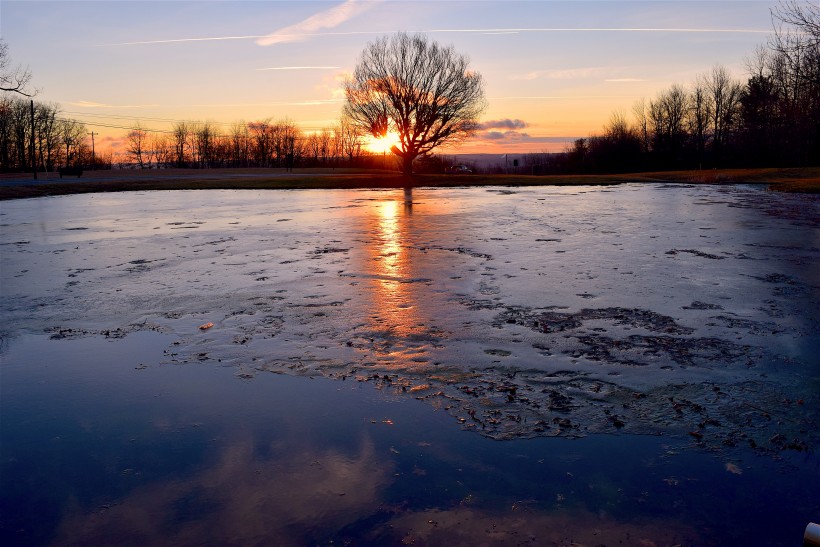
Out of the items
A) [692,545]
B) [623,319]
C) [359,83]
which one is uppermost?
[359,83]

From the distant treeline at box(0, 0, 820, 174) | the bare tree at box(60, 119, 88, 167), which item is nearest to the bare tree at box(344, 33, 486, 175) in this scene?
the distant treeline at box(0, 0, 820, 174)

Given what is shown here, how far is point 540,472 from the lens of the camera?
151 inches

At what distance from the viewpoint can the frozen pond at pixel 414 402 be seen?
341 centimetres

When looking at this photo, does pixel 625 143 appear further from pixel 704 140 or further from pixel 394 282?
pixel 394 282

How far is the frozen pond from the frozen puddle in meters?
0.04

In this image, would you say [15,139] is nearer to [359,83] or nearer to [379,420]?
[359,83]

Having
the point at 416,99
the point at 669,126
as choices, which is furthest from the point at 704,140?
the point at 416,99

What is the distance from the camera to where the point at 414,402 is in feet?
16.2

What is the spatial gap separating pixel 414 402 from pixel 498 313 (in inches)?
110

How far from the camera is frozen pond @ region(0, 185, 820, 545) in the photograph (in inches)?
134

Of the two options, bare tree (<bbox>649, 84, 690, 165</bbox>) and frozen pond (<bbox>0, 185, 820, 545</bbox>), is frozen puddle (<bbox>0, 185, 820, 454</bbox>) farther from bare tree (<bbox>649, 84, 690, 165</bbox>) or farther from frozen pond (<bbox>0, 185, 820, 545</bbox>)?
bare tree (<bbox>649, 84, 690, 165</bbox>)

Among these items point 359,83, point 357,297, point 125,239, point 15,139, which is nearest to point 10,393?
point 357,297

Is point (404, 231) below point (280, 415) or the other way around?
the other way around

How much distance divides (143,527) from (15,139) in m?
101
